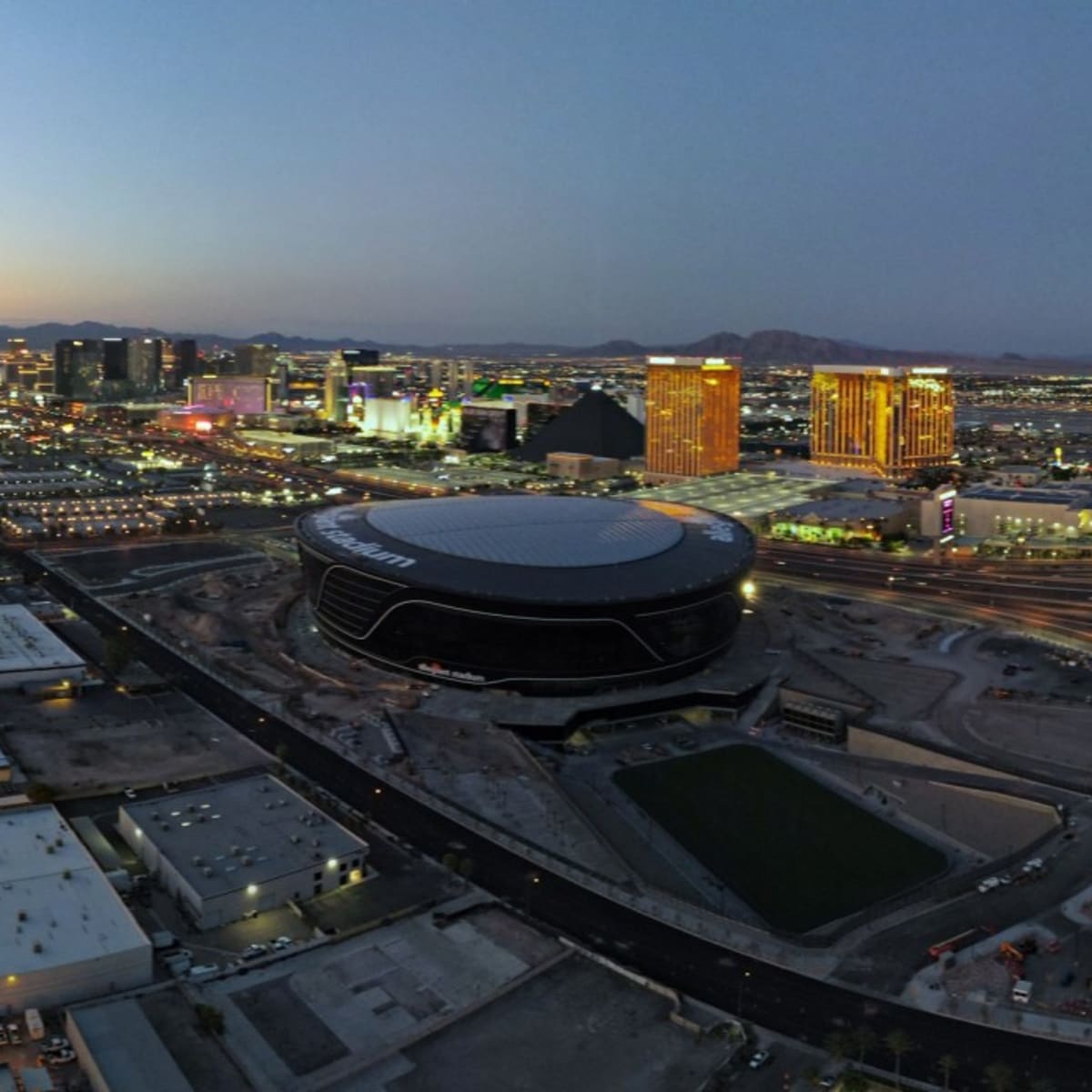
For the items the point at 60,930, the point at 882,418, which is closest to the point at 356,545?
the point at 60,930

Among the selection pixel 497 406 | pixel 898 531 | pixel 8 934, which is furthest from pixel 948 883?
pixel 497 406

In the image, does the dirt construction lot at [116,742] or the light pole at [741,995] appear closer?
the light pole at [741,995]

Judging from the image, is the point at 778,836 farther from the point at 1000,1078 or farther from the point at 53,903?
the point at 53,903

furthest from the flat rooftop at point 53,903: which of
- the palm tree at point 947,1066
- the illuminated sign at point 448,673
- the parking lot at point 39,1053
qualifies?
the illuminated sign at point 448,673

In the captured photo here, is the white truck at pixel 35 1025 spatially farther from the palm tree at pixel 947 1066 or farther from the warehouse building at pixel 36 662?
the warehouse building at pixel 36 662

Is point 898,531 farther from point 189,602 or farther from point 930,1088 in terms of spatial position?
point 930,1088
